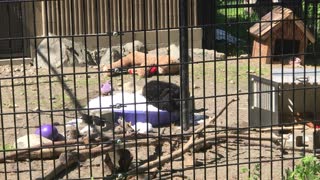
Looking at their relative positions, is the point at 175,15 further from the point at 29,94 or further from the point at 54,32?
the point at 29,94

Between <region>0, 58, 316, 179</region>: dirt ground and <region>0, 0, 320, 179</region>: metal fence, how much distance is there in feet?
0.06

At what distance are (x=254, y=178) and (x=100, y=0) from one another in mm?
8440

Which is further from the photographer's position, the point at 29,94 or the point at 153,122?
the point at 29,94

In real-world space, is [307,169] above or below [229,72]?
above

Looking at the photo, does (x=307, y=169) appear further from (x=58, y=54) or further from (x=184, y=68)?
(x=58, y=54)

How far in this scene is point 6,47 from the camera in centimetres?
1284

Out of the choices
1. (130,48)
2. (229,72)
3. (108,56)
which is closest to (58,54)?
(108,56)

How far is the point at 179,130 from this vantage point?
7.33 metres

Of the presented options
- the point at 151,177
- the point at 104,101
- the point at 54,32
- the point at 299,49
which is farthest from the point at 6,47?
the point at 151,177

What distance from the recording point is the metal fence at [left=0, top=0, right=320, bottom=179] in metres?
A: 4.91

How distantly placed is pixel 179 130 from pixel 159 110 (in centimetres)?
85

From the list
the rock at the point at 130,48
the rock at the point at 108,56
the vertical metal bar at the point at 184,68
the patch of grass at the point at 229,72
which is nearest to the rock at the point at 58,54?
the rock at the point at 108,56

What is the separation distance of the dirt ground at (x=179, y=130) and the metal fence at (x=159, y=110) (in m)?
0.02

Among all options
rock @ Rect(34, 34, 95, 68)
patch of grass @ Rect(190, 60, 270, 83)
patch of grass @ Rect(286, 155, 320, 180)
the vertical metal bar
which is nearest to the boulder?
rock @ Rect(34, 34, 95, 68)
